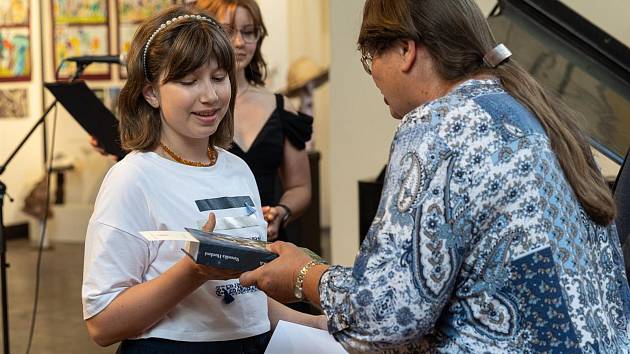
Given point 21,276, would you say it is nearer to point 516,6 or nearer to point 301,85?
point 301,85

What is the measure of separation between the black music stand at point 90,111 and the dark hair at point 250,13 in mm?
450

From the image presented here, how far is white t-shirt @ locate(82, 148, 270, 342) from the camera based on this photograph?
176cm

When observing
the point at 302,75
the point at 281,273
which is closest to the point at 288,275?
the point at 281,273

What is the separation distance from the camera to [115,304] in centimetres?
176

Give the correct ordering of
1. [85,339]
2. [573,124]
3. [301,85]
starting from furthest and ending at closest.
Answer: [301,85], [85,339], [573,124]

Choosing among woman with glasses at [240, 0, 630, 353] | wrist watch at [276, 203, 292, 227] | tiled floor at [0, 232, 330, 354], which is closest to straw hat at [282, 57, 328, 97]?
tiled floor at [0, 232, 330, 354]

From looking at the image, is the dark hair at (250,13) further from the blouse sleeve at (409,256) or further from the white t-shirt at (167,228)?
the blouse sleeve at (409,256)

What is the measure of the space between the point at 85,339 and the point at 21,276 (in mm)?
1995

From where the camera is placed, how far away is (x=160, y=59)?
6.31 feet

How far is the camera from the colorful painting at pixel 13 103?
8883 millimetres

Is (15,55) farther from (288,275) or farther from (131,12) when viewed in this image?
(288,275)

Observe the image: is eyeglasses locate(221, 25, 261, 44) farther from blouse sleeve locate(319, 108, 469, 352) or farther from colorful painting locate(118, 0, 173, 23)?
colorful painting locate(118, 0, 173, 23)

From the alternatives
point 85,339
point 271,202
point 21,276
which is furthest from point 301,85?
point 271,202

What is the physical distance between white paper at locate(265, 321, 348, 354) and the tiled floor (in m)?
3.54
